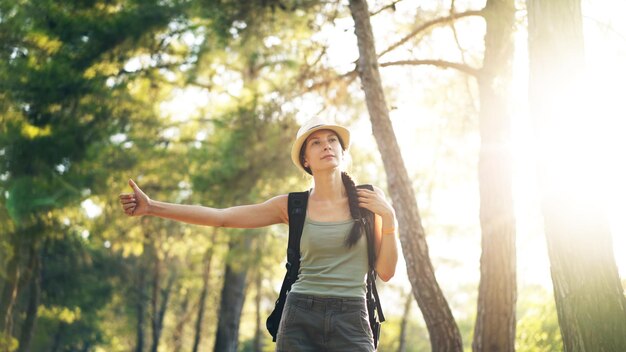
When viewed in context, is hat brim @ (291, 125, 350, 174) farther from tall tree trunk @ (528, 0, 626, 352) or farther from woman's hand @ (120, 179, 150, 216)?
tall tree trunk @ (528, 0, 626, 352)

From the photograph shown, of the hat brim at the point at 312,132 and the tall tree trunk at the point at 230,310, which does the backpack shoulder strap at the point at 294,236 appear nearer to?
the hat brim at the point at 312,132

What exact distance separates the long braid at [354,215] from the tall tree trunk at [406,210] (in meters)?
4.34

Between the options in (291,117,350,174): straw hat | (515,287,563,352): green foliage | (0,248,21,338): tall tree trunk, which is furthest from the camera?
(0,248,21,338): tall tree trunk

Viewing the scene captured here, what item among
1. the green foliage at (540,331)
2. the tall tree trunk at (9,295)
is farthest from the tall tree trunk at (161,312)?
the green foliage at (540,331)

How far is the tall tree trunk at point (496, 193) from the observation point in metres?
8.73

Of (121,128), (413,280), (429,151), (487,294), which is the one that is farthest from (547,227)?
(121,128)

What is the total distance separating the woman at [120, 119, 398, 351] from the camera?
3.50m

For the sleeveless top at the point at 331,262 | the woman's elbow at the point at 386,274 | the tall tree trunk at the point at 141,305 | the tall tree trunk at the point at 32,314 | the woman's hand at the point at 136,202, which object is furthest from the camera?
the tall tree trunk at the point at 141,305

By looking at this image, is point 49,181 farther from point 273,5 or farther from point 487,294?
point 487,294

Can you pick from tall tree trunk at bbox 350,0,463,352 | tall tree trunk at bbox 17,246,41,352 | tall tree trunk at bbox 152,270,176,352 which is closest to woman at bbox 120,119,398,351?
tall tree trunk at bbox 350,0,463,352

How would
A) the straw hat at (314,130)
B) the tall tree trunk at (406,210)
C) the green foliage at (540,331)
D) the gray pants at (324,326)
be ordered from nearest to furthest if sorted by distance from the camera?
the gray pants at (324,326) < the straw hat at (314,130) < the tall tree trunk at (406,210) < the green foliage at (540,331)

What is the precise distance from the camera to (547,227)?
15.9ft

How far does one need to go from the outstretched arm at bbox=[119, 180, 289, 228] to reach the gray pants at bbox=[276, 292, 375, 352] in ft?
1.84

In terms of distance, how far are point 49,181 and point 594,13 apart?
33.4 ft
